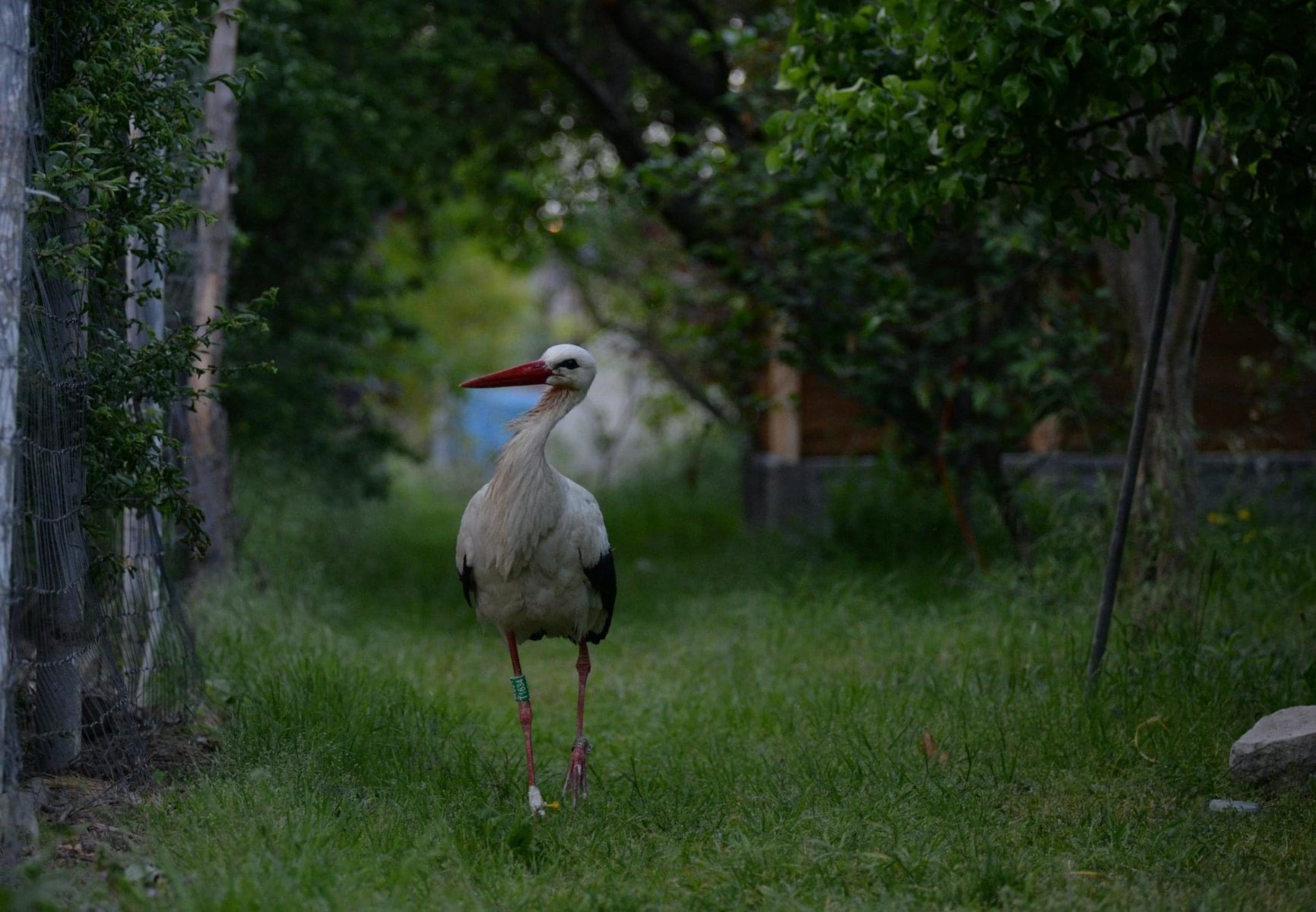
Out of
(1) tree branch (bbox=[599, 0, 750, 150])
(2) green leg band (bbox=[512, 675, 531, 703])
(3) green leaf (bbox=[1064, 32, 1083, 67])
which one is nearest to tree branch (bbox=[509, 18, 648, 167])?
(1) tree branch (bbox=[599, 0, 750, 150])

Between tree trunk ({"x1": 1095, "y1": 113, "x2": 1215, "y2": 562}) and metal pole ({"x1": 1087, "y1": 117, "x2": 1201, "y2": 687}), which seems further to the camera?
tree trunk ({"x1": 1095, "y1": 113, "x2": 1215, "y2": 562})

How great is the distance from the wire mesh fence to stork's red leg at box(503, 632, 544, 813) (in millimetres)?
1414

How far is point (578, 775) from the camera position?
5.64 meters

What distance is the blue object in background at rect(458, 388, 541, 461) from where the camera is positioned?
25766 millimetres

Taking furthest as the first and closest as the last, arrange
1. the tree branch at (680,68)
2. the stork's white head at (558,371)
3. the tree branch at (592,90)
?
1. the tree branch at (592,90)
2. the tree branch at (680,68)
3. the stork's white head at (558,371)

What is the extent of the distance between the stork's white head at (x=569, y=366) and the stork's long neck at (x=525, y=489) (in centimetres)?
9

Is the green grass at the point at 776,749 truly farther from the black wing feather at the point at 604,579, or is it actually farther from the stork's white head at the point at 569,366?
the stork's white head at the point at 569,366

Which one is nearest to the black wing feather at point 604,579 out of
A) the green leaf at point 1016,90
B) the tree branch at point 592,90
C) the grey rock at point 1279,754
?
the green leaf at point 1016,90

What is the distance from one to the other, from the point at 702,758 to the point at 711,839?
1.32m

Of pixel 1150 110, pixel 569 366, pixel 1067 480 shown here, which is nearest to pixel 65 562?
pixel 569 366

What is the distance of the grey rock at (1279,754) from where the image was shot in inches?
200

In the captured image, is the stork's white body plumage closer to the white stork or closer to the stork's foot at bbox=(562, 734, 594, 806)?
the white stork

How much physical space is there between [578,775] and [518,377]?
5.33 feet

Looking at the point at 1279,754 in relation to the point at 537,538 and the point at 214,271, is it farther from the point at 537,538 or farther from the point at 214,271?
the point at 214,271
